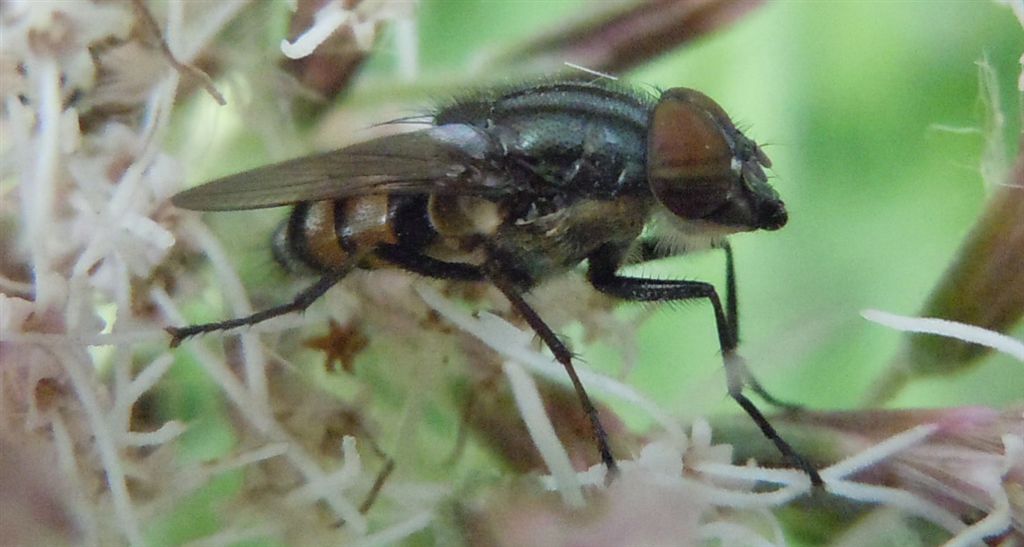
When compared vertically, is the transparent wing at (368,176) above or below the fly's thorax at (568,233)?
above

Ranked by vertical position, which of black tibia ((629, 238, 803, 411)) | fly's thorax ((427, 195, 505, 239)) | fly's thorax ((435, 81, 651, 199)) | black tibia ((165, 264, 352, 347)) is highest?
fly's thorax ((435, 81, 651, 199))

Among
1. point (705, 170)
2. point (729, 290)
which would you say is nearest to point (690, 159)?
point (705, 170)

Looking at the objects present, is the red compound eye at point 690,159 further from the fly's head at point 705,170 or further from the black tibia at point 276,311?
the black tibia at point 276,311

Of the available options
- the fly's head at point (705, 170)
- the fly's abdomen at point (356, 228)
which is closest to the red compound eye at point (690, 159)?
the fly's head at point (705, 170)

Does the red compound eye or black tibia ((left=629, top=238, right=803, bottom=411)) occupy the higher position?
the red compound eye

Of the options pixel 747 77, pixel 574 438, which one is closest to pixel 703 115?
pixel 574 438

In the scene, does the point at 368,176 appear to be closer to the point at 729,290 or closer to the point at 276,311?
the point at 276,311

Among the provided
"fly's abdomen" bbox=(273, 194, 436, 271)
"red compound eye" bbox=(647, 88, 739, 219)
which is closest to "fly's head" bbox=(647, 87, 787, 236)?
"red compound eye" bbox=(647, 88, 739, 219)

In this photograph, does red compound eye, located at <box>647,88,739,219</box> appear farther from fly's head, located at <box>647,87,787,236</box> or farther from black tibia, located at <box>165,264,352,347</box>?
black tibia, located at <box>165,264,352,347</box>
